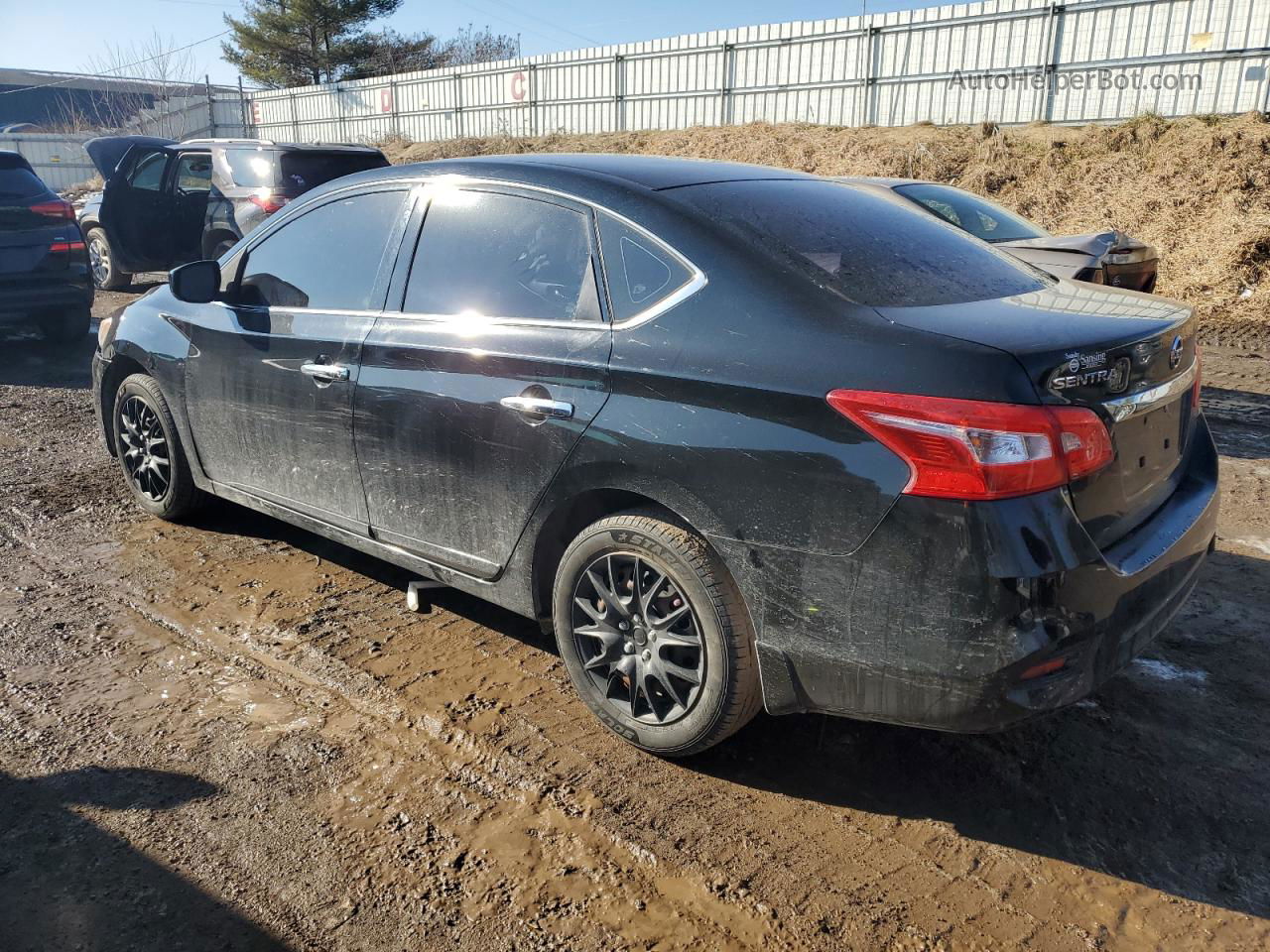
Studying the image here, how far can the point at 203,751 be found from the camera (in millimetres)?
3062

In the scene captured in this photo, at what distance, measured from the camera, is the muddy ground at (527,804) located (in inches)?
94.0

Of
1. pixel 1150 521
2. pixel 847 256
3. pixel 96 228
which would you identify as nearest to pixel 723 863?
pixel 1150 521

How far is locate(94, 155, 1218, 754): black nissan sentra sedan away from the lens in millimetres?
2389

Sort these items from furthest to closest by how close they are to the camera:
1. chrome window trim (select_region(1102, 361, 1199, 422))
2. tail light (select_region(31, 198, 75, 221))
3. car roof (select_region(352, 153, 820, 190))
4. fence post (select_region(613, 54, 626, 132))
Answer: fence post (select_region(613, 54, 626, 132)) < tail light (select_region(31, 198, 75, 221)) < car roof (select_region(352, 153, 820, 190)) < chrome window trim (select_region(1102, 361, 1199, 422))

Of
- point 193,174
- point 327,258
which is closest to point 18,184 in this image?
point 193,174

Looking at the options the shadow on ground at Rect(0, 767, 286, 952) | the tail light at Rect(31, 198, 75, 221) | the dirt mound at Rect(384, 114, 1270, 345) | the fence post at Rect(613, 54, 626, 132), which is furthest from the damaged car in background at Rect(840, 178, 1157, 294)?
the fence post at Rect(613, 54, 626, 132)

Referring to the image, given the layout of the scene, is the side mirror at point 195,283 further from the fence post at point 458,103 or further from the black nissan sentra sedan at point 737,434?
the fence post at point 458,103

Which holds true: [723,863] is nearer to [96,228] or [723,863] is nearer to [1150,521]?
A: [1150,521]

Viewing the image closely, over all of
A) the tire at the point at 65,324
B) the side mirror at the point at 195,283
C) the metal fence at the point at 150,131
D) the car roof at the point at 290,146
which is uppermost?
the metal fence at the point at 150,131

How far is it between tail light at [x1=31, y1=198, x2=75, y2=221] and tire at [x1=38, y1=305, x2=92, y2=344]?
887mm

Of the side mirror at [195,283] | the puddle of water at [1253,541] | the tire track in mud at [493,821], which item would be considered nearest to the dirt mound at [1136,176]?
the puddle of water at [1253,541]

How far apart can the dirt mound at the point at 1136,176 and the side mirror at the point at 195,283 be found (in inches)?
381

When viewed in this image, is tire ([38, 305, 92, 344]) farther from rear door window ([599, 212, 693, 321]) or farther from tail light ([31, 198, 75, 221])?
rear door window ([599, 212, 693, 321])

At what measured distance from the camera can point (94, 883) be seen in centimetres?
249
